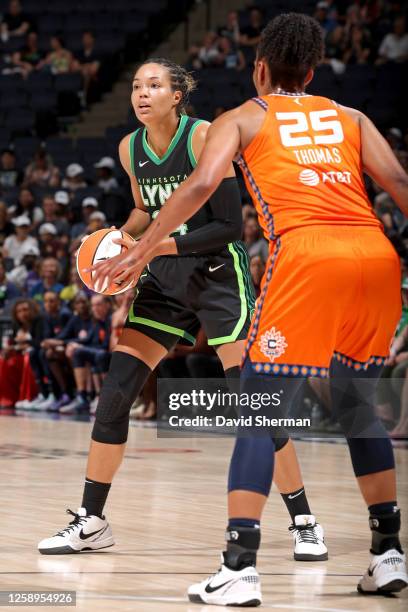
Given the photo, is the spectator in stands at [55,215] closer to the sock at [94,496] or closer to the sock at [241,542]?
the sock at [94,496]

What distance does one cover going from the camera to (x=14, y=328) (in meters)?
12.7

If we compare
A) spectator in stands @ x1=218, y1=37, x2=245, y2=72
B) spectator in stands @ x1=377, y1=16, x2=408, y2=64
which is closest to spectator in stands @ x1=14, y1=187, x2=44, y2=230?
spectator in stands @ x1=218, y1=37, x2=245, y2=72

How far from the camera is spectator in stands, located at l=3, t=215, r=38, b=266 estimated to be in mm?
14906

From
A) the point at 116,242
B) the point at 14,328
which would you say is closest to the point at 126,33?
the point at 14,328

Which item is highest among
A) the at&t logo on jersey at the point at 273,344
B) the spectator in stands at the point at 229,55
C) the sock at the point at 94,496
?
the spectator in stands at the point at 229,55

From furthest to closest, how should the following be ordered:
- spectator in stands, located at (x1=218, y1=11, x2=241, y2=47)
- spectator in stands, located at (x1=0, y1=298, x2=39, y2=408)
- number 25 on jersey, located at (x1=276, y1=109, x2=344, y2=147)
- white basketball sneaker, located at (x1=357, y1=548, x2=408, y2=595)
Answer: spectator in stands, located at (x1=218, y1=11, x2=241, y2=47) < spectator in stands, located at (x1=0, y1=298, x2=39, y2=408) < white basketball sneaker, located at (x1=357, y1=548, x2=408, y2=595) < number 25 on jersey, located at (x1=276, y1=109, x2=344, y2=147)

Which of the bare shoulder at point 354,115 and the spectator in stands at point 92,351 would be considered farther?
the spectator in stands at point 92,351

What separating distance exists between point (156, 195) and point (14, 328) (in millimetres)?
8420

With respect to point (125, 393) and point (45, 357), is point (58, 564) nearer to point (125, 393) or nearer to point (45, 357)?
point (125, 393)

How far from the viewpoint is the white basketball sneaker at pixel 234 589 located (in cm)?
329

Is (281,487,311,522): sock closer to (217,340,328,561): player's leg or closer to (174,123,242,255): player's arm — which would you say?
(217,340,328,561): player's leg

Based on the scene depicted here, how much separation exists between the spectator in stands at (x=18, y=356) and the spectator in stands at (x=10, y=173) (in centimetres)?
469

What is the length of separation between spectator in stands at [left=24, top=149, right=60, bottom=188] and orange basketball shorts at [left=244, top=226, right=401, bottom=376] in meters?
13.2

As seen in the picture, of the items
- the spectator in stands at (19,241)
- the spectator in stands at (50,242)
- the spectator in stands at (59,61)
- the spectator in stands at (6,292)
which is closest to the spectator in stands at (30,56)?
the spectator in stands at (59,61)
